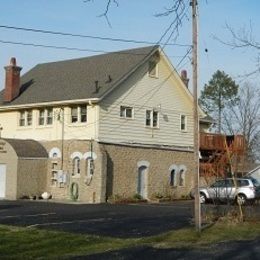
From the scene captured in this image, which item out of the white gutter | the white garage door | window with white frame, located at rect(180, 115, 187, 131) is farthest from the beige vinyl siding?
the white garage door

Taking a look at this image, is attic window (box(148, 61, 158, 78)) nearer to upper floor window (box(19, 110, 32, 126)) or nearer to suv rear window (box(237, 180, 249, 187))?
upper floor window (box(19, 110, 32, 126))

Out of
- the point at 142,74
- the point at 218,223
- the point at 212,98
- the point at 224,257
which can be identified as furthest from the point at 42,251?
the point at 212,98

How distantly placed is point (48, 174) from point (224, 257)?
27962 mm

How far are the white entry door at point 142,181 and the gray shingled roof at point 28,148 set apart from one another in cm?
611

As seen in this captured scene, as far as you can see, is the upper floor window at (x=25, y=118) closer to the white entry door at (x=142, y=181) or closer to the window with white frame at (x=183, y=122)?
the white entry door at (x=142, y=181)

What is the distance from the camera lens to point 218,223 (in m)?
22.0

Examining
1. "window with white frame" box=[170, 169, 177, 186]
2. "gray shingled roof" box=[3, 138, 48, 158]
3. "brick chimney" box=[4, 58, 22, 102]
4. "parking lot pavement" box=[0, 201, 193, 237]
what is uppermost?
"brick chimney" box=[4, 58, 22, 102]

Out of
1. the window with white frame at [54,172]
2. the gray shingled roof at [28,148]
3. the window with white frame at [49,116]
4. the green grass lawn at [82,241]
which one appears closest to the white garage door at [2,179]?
the gray shingled roof at [28,148]

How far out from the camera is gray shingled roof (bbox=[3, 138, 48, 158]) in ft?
130

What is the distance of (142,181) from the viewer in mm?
41656

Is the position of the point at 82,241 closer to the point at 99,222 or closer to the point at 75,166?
the point at 99,222

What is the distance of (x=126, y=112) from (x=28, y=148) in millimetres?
6528

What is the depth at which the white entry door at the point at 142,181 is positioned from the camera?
41.4 metres

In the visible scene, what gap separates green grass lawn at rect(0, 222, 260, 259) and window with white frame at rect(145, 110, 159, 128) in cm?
2168
